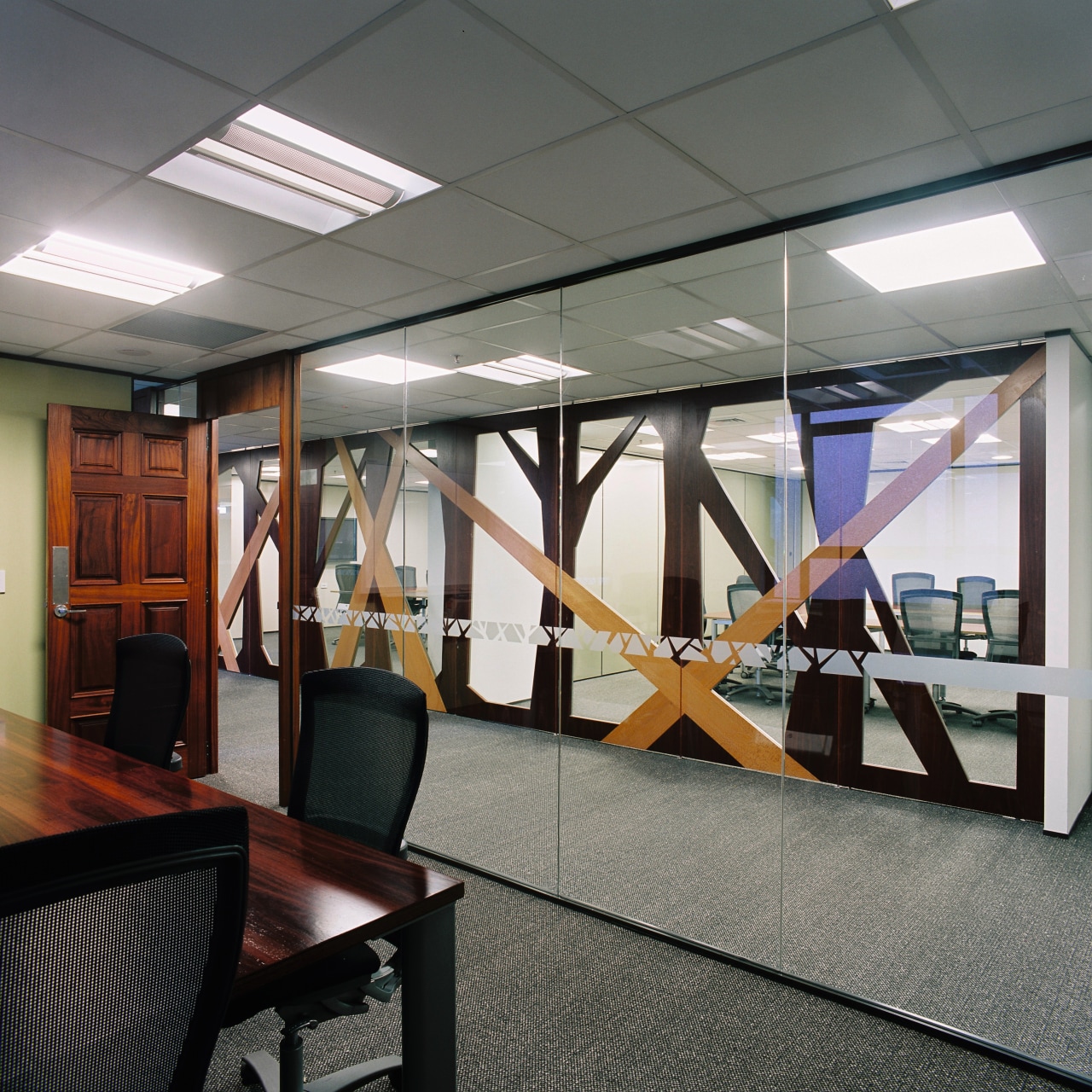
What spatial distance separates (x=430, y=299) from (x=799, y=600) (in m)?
2.25

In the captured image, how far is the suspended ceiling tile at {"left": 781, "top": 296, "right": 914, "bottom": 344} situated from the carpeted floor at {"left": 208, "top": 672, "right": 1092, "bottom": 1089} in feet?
5.37

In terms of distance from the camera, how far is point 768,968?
114 inches

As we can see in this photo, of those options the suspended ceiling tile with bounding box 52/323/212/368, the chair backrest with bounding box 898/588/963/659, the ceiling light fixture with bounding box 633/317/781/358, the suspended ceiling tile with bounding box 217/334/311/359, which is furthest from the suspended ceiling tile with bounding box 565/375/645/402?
the suspended ceiling tile with bounding box 52/323/212/368

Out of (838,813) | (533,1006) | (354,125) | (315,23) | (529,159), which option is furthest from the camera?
(838,813)

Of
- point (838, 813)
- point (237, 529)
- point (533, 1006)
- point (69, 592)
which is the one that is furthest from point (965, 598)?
point (237, 529)

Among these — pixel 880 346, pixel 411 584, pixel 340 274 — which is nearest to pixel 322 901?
pixel 880 346

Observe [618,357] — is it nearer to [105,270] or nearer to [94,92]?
[94,92]

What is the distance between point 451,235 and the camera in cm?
306

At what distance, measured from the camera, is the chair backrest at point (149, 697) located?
10.1ft

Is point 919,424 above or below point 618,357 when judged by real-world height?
below

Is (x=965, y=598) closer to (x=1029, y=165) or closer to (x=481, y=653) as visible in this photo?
(x=1029, y=165)

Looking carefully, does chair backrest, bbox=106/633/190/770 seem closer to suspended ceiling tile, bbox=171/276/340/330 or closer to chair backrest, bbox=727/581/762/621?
suspended ceiling tile, bbox=171/276/340/330

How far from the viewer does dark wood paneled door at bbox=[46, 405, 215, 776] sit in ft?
16.3

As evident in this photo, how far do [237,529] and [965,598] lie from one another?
570 centimetres
